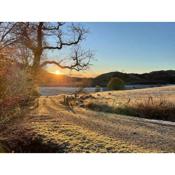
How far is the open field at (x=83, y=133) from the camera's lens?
A: 14.4ft

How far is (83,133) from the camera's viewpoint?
4.91 m

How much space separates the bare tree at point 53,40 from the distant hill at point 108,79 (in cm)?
22

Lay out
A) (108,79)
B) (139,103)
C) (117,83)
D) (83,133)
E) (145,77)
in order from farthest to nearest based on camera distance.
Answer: (139,103) → (117,83) → (108,79) → (145,77) → (83,133)

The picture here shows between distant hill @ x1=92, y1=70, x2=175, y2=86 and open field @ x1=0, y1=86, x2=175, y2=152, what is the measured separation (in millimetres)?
657

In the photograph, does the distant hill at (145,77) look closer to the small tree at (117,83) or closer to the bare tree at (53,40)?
the small tree at (117,83)

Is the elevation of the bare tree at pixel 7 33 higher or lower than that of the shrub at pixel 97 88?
higher

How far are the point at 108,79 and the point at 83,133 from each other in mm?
1876

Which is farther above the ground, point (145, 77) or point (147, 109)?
point (145, 77)

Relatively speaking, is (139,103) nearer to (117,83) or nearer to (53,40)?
(117,83)

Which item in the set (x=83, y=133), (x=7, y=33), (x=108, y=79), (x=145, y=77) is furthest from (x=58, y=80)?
(x=83, y=133)

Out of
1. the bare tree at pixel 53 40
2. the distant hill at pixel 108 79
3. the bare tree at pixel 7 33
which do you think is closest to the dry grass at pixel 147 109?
the distant hill at pixel 108 79

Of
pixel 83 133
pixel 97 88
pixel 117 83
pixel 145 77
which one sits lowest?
pixel 83 133

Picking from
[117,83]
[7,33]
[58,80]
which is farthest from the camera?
Answer: [117,83]
